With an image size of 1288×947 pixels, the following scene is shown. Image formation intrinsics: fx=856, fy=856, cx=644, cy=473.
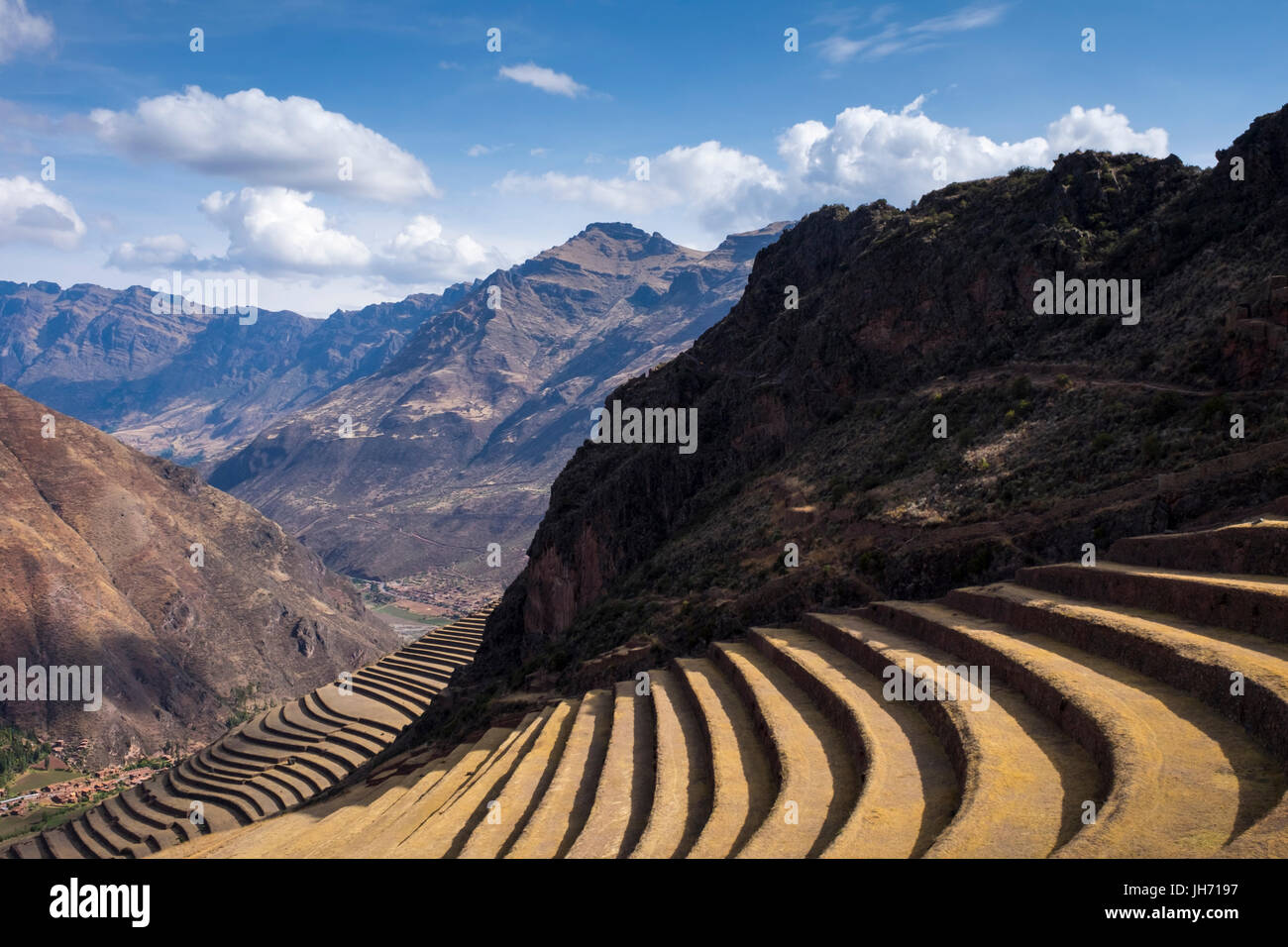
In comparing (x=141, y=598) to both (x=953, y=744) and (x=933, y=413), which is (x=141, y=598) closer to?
(x=933, y=413)

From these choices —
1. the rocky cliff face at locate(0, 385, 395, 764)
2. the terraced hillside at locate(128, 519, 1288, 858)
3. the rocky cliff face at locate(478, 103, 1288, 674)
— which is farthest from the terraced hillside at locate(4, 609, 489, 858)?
the rocky cliff face at locate(0, 385, 395, 764)

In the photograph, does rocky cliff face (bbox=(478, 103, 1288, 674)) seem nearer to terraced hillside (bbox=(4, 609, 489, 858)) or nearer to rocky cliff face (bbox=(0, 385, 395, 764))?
terraced hillside (bbox=(4, 609, 489, 858))

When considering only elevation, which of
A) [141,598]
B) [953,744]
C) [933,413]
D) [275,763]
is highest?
[933,413]

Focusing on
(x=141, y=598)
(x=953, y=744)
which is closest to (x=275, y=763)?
(x=953, y=744)

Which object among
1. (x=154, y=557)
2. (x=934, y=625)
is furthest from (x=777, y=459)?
(x=154, y=557)

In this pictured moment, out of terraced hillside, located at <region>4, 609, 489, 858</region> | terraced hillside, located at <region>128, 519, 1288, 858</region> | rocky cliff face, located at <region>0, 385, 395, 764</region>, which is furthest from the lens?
rocky cliff face, located at <region>0, 385, 395, 764</region>
